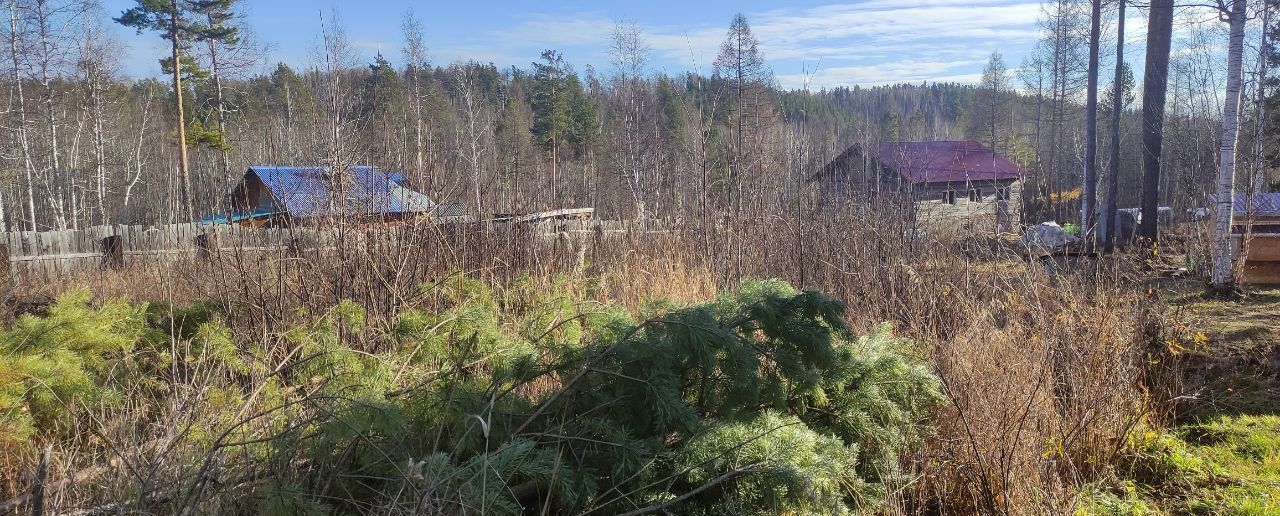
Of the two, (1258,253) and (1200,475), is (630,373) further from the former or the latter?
(1258,253)

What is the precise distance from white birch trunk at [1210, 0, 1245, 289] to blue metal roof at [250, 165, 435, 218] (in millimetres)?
8317

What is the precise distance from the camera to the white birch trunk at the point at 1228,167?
27.2ft

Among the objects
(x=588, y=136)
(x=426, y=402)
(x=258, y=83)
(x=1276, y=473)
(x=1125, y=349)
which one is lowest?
(x=1276, y=473)

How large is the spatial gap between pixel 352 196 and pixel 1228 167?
9062 millimetres

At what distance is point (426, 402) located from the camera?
8.52 ft

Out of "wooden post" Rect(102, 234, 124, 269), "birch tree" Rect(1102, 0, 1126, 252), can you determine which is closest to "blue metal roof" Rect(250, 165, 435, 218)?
"wooden post" Rect(102, 234, 124, 269)

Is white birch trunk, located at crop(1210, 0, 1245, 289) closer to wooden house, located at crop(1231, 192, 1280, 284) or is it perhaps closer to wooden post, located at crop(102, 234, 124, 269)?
wooden house, located at crop(1231, 192, 1280, 284)

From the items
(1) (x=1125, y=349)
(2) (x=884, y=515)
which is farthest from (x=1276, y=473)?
(2) (x=884, y=515)

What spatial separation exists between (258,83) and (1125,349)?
→ 44.1 m

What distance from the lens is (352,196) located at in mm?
5156

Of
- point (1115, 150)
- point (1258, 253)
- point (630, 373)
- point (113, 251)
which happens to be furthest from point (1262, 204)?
point (113, 251)

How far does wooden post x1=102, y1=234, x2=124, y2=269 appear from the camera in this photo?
1161 centimetres

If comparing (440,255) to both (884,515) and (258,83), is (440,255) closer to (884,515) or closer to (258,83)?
(884,515)

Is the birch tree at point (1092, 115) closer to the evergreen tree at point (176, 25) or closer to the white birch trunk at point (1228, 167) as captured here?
the white birch trunk at point (1228, 167)
